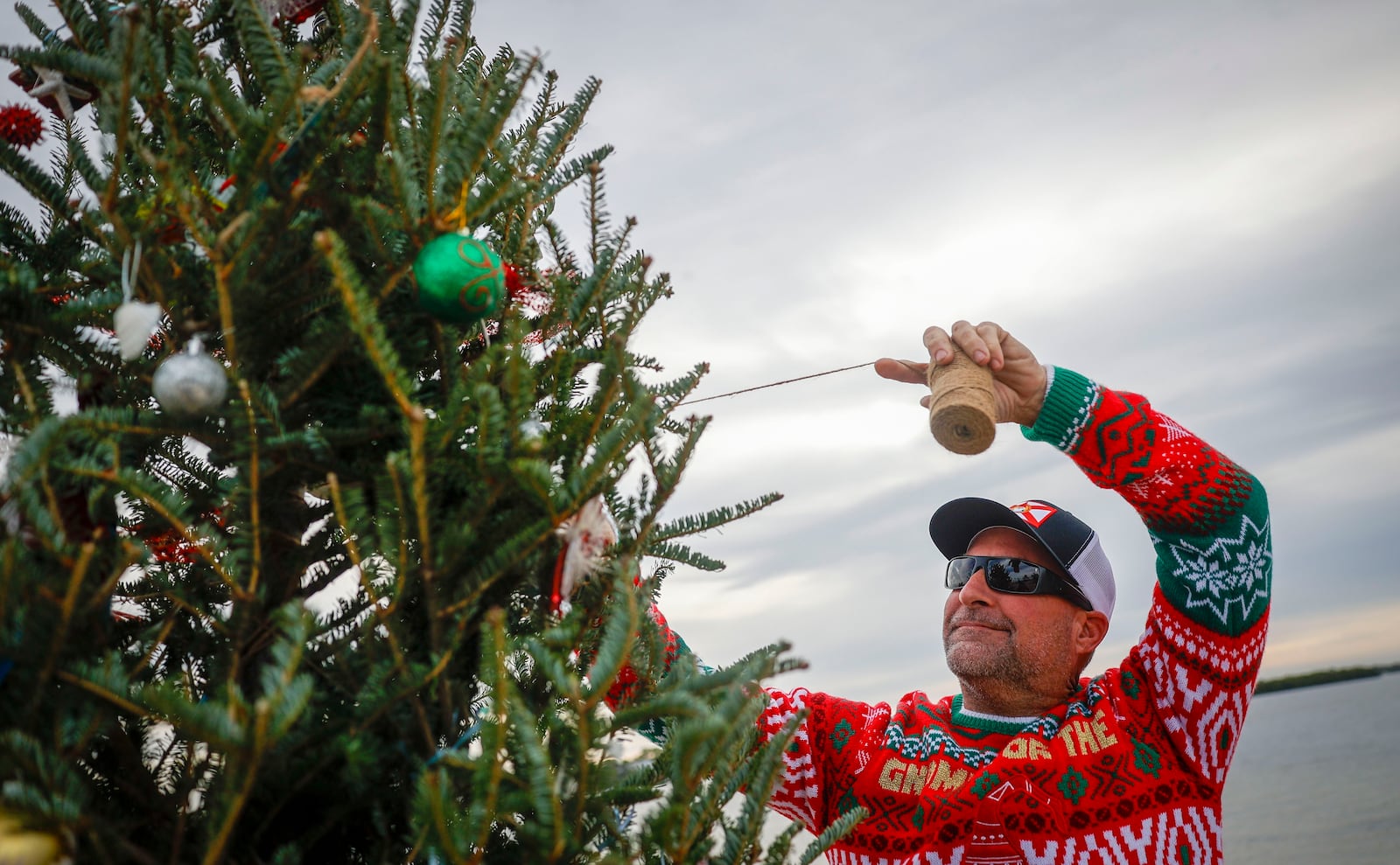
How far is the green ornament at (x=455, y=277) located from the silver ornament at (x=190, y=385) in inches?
9.5

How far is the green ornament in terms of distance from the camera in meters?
1.05

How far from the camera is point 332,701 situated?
42.3 inches

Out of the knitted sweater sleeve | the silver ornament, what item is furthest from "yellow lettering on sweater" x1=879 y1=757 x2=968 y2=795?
the silver ornament

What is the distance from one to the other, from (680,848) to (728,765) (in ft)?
0.40

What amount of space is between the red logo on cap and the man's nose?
0.78 feet

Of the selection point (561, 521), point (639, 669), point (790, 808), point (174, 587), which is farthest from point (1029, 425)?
point (174, 587)

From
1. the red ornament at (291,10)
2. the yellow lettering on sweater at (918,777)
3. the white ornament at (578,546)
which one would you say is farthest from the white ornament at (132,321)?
the yellow lettering on sweater at (918,777)

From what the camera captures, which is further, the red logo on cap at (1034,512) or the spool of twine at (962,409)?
the red logo on cap at (1034,512)

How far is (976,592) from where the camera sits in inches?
113

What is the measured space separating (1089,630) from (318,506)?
249 centimetres

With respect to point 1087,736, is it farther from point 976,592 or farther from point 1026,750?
point 976,592

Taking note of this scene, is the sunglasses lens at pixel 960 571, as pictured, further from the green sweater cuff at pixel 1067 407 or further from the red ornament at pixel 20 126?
the red ornament at pixel 20 126

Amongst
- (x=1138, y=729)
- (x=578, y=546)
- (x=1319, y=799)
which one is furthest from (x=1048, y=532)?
(x=1319, y=799)

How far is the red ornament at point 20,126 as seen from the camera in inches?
50.9
